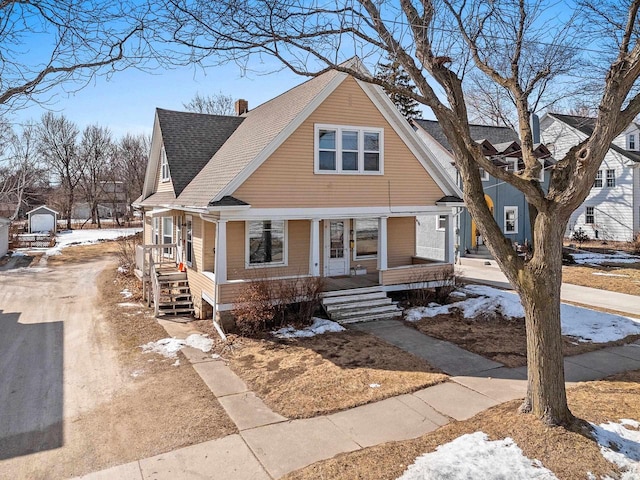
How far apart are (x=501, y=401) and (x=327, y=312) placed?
581cm

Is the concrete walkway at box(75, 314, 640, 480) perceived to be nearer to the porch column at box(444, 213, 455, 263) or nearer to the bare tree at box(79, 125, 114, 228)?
the porch column at box(444, 213, 455, 263)

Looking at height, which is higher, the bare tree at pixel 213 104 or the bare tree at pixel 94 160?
the bare tree at pixel 213 104

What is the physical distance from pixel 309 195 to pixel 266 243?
2.01 metres

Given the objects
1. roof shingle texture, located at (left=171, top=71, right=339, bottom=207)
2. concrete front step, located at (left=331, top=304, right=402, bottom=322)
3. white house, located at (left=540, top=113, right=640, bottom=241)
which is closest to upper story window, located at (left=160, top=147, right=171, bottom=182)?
roof shingle texture, located at (left=171, top=71, right=339, bottom=207)

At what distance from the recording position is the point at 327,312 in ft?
39.2

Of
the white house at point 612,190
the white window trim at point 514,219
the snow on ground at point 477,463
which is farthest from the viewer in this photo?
the white house at point 612,190

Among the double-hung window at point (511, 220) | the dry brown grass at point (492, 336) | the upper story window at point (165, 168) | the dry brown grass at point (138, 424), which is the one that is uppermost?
the upper story window at point (165, 168)

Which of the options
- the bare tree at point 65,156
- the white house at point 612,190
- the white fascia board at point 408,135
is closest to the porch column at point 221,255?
the white fascia board at point 408,135

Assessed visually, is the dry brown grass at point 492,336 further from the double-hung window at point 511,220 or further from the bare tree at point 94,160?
the bare tree at point 94,160

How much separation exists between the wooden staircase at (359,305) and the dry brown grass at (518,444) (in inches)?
229

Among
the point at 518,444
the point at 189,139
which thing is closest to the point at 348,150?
the point at 189,139

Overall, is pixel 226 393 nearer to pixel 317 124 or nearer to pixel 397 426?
pixel 397 426

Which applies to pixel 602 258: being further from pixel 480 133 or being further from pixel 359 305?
pixel 359 305

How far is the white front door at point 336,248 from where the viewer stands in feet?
48.3
